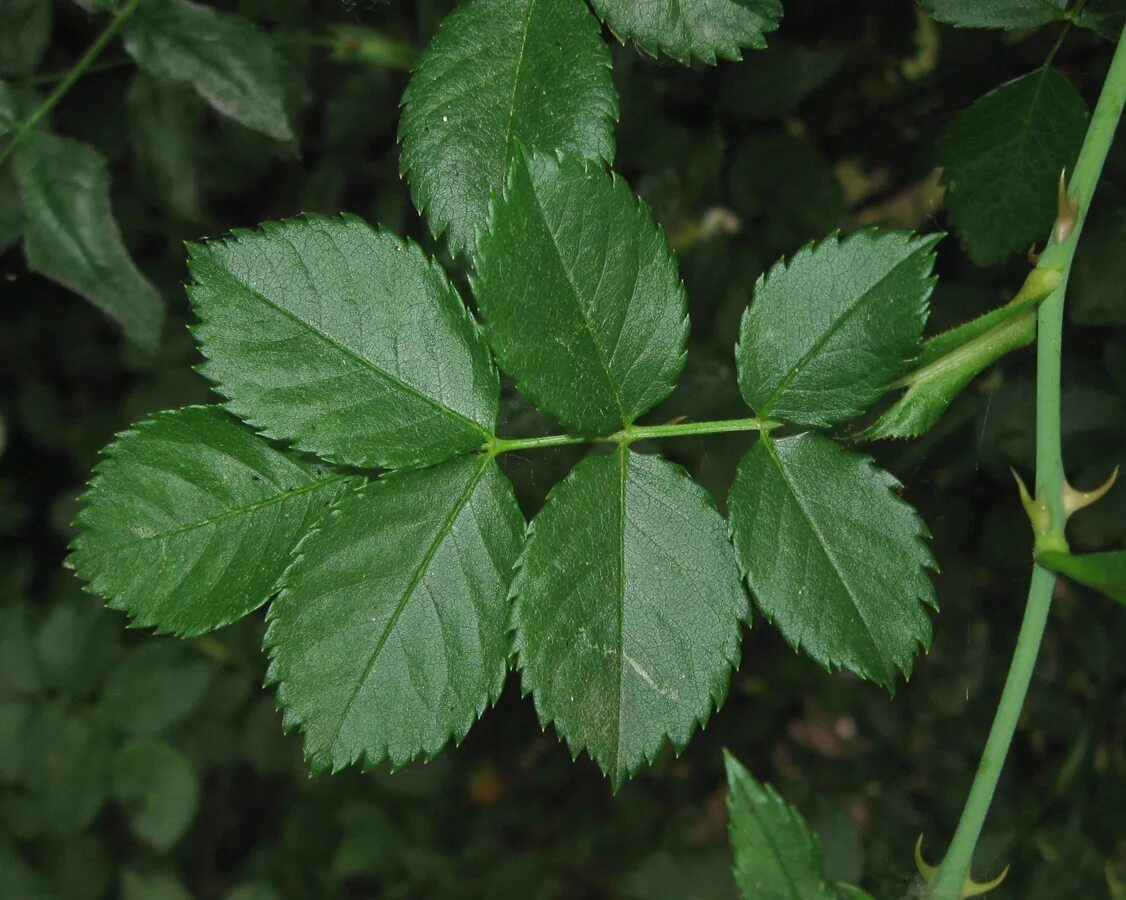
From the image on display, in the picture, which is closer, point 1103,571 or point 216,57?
point 1103,571

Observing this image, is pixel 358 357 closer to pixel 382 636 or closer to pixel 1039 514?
pixel 382 636

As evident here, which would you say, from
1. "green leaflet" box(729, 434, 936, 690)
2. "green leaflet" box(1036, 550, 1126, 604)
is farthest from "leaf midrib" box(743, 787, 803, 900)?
"green leaflet" box(1036, 550, 1126, 604)

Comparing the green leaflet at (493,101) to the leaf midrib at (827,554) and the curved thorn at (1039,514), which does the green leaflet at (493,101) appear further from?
the curved thorn at (1039,514)

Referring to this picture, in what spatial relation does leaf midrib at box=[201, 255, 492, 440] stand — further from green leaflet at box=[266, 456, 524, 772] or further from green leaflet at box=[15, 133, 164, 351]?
green leaflet at box=[15, 133, 164, 351]

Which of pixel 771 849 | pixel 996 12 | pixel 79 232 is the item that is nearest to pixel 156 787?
pixel 79 232

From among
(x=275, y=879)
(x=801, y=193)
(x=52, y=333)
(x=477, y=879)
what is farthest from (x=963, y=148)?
(x=275, y=879)
